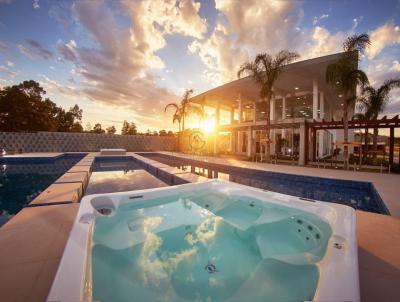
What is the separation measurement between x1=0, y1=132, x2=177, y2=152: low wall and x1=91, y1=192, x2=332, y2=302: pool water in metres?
16.9

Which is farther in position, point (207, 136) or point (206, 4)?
point (207, 136)

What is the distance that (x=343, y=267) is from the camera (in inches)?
56.6

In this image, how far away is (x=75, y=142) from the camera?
→ 1814 centimetres

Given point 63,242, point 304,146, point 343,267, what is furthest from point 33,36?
point 304,146

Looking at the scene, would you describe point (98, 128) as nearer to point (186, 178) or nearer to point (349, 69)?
point (186, 178)

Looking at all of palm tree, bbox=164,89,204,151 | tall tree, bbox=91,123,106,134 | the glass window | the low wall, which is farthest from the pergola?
tall tree, bbox=91,123,106,134

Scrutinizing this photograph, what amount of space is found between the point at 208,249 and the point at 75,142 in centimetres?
1968

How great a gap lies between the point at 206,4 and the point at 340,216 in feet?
31.0

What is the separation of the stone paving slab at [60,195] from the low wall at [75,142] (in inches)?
567

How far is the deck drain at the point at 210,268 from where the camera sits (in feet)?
7.27

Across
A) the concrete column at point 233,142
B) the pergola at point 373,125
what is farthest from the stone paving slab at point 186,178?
the concrete column at point 233,142

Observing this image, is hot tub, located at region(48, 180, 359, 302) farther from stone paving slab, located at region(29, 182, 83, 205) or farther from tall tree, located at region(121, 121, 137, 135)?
tall tree, located at region(121, 121, 137, 135)

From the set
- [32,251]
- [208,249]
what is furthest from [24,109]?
[208,249]

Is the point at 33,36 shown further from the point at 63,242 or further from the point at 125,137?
the point at 125,137
